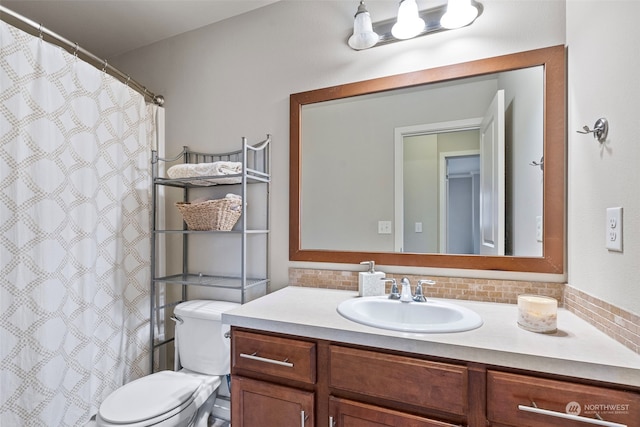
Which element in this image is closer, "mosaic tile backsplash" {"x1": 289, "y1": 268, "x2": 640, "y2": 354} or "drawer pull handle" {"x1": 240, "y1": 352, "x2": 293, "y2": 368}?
"mosaic tile backsplash" {"x1": 289, "y1": 268, "x2": 640, "y2": 354}

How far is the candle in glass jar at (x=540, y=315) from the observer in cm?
91

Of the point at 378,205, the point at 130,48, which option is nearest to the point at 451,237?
the point at 378,205

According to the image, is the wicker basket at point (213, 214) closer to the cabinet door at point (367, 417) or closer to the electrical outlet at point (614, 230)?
the cabinet door at point (367, 417)

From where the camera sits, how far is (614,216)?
2.87ft

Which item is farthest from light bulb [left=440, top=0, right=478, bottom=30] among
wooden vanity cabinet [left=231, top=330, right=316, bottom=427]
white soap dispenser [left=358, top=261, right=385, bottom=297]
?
wooden vanity cabinet [left=231, top=330, right=316, bottom=427]

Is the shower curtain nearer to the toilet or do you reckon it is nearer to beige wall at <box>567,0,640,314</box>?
the toilet

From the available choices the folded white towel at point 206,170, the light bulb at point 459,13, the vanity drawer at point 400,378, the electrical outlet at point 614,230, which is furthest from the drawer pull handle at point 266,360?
the light bulb at point 459,13

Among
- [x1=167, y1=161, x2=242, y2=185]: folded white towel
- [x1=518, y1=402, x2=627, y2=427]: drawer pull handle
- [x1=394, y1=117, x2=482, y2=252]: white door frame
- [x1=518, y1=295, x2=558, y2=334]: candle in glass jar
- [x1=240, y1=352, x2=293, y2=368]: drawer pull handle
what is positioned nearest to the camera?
[x1=518, y1=402, x2=627, y2=427]: drawer pull handle

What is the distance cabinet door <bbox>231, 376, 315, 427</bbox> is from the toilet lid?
0.36 m

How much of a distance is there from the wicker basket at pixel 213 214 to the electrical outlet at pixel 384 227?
76 centimetres

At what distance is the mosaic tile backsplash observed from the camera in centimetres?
82

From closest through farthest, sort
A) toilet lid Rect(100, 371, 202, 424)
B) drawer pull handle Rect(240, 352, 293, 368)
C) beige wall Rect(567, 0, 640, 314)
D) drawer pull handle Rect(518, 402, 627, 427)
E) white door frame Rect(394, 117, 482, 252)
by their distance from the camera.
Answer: drawer pull handle Rect(518, 402, 627, 427)
beige wall Rect(567, 0, 640, 314)
drawer pull handle Rect(240, 352, 293, 368)
toilet lid Rect(100, 371, 202, 424)
white door frame Rect(394, 117, 482, 252)

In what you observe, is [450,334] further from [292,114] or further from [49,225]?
[49,225]

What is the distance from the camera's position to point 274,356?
1.05 m
